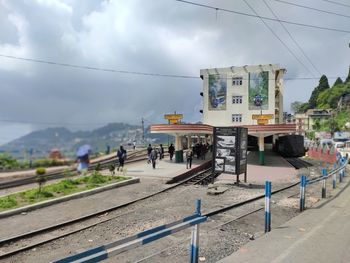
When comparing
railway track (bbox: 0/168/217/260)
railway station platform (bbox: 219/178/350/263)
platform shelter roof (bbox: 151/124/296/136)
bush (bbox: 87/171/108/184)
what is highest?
platform shelter roof (bbox: 151/124/296/136)

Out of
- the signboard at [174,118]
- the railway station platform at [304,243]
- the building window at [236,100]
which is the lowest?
the railway station platform at [304,243]

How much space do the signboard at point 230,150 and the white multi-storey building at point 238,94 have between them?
102 feet

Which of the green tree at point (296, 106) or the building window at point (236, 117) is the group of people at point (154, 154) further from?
the green tree at point (296, 106)

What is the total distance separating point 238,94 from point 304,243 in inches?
1830

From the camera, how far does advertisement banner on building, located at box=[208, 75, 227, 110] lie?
5416 centimetres

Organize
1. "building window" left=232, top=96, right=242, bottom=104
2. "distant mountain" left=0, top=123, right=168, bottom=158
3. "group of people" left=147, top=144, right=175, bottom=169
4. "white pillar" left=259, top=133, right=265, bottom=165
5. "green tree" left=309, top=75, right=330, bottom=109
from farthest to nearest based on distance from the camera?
1. "green tree" left=309, top=75, right=330, bottom=109
2. "building window" left=232, top=96, right=242, bottom=104
3. "white pillar" left=259, top=133, right=265, bottom=165
4. "group of people" left=147, top=144, right=175, bottom=169
5. "distant mountain" left=0, top=123, right=168, bottom=158

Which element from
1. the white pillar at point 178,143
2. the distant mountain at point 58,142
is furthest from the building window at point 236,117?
the distant mountain at point 58,142

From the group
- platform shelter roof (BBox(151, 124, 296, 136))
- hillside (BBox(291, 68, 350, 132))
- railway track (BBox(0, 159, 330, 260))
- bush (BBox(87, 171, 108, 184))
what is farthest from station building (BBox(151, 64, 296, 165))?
hillside (BBox(291, 68, 350, 132))

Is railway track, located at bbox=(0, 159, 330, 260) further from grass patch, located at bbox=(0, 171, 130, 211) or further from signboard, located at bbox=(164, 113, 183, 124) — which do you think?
signboard, located at bbox=(164, 113, 183, 124)

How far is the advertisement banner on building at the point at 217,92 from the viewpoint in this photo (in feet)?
178

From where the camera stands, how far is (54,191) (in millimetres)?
18406

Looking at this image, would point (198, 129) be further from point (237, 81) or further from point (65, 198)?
point (237, 81)

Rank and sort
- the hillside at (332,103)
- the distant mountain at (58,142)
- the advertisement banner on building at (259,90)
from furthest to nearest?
1. the hillside at (332,103)
2. the advertisement banner on building at (259,90)
3. the distant mountain at (58,142)

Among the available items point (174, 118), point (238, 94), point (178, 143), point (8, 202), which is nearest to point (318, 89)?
point (238, 94)
